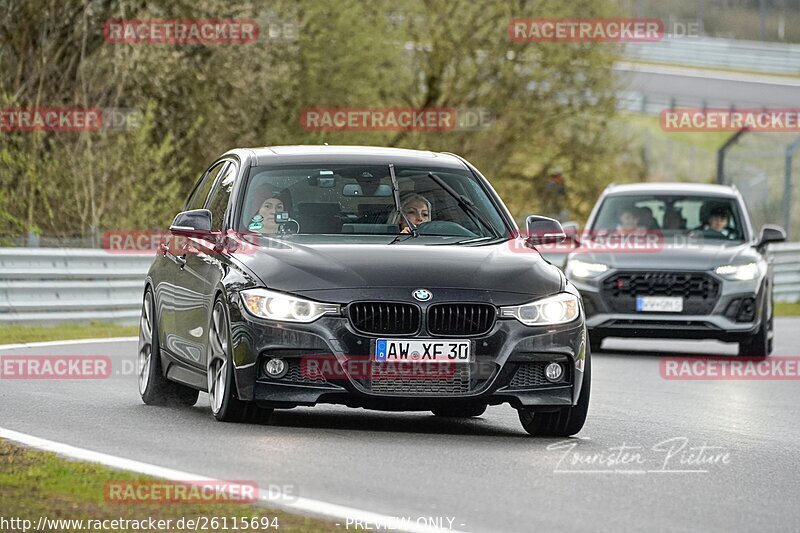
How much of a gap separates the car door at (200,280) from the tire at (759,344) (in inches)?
337

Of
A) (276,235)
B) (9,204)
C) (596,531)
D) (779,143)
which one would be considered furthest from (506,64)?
(596,531)

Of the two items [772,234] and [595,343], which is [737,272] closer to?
[772,234]

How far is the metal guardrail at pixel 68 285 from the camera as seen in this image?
64.6 feet

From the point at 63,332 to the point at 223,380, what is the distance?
30.9 ft

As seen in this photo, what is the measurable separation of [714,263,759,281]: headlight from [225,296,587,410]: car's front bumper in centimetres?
904

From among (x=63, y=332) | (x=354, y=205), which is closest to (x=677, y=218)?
(x=63, y=332)

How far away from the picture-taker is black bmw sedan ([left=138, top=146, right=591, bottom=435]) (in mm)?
9898

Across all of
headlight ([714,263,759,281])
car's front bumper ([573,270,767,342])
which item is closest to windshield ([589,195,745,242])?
headlight ([714,263,759,281])

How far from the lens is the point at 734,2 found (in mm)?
66500

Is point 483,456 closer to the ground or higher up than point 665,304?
higher up

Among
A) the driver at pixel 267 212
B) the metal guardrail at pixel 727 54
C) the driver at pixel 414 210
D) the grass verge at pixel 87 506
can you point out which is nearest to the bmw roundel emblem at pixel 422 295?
the driver at pixel 414 210

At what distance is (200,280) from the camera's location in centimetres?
1105

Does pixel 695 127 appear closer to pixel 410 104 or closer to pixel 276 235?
pixel 410 104

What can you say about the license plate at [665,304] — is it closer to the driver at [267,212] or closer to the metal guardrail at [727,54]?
the driver at [267,212]
